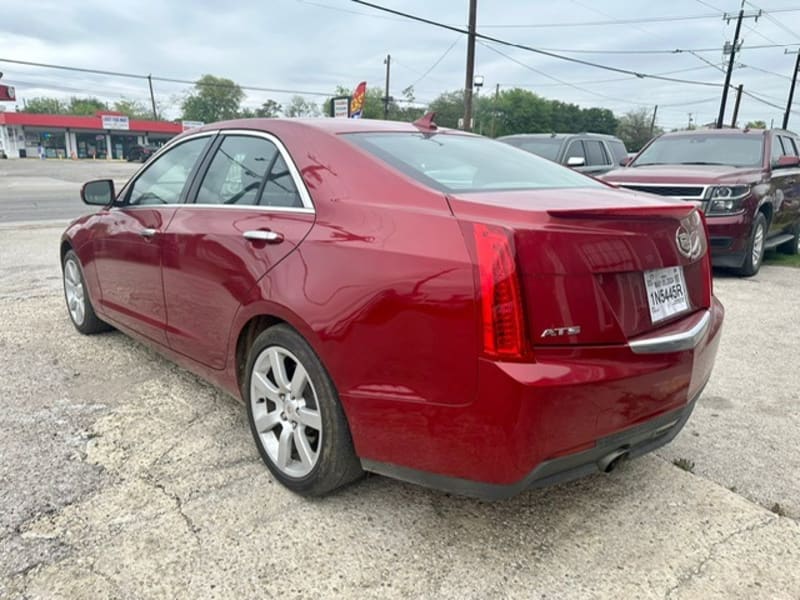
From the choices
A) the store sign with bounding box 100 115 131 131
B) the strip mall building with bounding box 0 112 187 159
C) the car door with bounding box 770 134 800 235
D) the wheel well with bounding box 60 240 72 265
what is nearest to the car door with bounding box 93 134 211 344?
the wheel well with bounding box 60 240 72 265

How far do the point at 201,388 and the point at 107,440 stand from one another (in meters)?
0.74

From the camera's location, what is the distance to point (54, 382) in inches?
149

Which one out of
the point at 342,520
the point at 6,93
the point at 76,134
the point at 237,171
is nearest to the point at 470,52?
the point at 237,171

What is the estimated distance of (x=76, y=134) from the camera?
61688mm

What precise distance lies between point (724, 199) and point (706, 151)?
1.60 meters

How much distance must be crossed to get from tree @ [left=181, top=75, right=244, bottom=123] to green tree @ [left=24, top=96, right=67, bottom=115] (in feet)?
83.9

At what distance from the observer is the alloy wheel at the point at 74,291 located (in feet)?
15.1

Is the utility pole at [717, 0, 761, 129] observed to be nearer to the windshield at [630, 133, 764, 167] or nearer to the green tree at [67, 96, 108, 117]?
the windshield at [630, 133, 764, 167]

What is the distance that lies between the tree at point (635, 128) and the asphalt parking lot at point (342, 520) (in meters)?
85.3

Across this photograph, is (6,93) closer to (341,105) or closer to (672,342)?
(341,105)

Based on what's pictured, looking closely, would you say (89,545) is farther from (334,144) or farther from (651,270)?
(651,270)

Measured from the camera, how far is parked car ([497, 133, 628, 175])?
10347 mm

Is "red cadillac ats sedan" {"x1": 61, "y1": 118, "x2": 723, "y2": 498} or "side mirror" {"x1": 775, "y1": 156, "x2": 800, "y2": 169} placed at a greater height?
"side mirror" {"x1": 775, "y1": 156, "x2": 800, "y2": 169}

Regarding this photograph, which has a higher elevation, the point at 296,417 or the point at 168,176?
the point at 168,176
